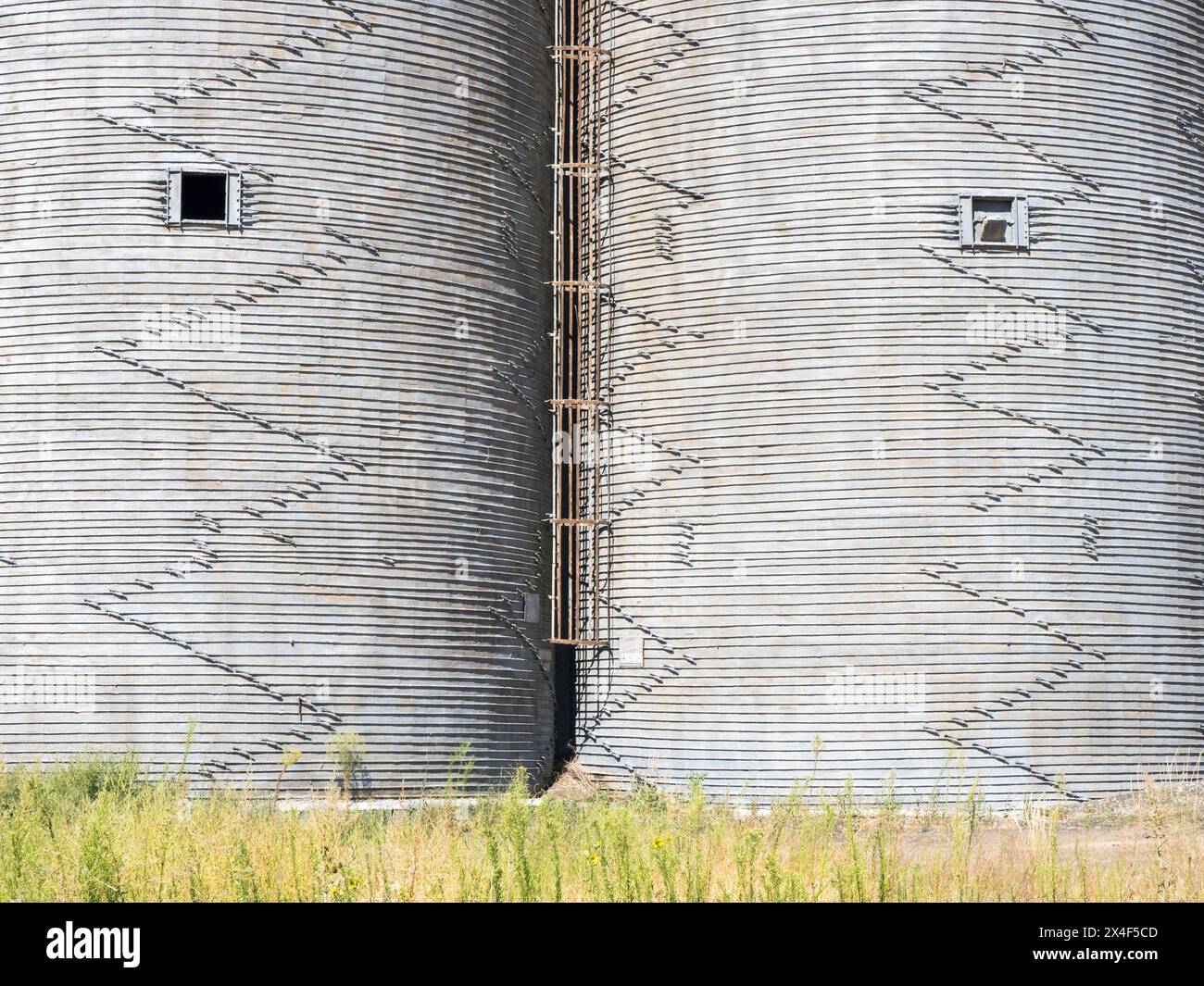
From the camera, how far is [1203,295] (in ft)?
76.3

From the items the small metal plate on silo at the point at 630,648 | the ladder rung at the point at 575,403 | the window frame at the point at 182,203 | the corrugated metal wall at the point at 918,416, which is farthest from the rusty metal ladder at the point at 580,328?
the window frame at the point at 182,203

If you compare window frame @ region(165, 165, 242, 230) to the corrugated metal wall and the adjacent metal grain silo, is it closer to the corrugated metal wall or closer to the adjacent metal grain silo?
the adjacent metal grain silo

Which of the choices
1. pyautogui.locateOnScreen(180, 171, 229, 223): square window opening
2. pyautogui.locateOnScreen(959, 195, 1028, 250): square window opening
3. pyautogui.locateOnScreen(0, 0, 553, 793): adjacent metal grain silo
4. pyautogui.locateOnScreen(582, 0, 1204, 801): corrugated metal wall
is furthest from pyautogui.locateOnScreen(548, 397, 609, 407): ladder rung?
pyautogui.locateOnScreen(959, 195, 1028, 250): square window opening

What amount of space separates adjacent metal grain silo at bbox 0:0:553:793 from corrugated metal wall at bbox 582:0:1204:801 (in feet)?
10.0

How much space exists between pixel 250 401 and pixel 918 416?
9309mm

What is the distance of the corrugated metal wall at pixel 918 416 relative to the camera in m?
21.6

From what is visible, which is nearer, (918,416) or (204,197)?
(204,197)

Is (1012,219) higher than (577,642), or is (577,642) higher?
(1012,219)

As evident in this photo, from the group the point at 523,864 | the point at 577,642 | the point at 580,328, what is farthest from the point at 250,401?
the point at 523,864

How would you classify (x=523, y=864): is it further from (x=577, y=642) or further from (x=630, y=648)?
(x=577, y=642)

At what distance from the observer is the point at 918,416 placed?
2206 cm

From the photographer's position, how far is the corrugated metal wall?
21641 mm

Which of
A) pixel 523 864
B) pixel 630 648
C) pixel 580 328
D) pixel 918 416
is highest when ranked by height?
pixel 580 328

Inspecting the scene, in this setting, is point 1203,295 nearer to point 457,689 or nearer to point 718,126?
point 718,126
